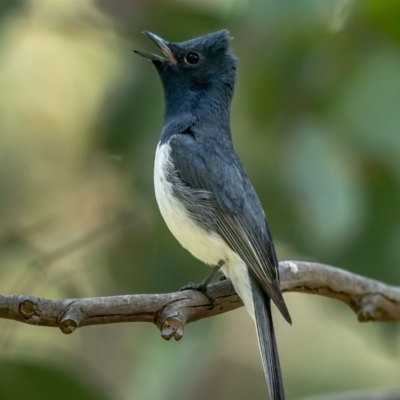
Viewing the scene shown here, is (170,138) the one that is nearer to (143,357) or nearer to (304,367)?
(143,357)

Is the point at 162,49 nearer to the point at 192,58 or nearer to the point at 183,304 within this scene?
the point at 192,58

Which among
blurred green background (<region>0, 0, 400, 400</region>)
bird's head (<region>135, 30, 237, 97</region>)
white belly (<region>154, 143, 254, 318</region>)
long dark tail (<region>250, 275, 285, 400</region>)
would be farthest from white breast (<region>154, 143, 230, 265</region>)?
bird's head (<region>135, 30, 237, 97</region>)

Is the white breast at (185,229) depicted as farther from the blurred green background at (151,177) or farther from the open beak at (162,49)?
the open beak at (162,49)

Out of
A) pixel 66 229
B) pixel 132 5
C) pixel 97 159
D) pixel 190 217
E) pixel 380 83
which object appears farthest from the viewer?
pixel 66 229

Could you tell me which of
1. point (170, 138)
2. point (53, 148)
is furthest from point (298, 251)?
point (53, 148)

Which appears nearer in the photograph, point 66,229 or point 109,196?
point 109,196

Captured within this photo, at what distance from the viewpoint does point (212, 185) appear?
350 centimetres

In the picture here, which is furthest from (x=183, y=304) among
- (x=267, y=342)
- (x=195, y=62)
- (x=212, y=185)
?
(x=195, y=62)

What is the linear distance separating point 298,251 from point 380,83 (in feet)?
3.03

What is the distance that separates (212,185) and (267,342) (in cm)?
82

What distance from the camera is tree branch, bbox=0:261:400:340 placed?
8.05 feet

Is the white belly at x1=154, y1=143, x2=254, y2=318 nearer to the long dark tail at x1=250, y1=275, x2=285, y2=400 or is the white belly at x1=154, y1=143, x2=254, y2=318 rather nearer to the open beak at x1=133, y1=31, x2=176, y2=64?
the long dark tail at x1=250, y1=275, x2=285, y2=400

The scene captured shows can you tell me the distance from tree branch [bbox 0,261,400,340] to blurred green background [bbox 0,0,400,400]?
0.14 meters

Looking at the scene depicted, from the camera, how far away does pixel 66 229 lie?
527 cm
